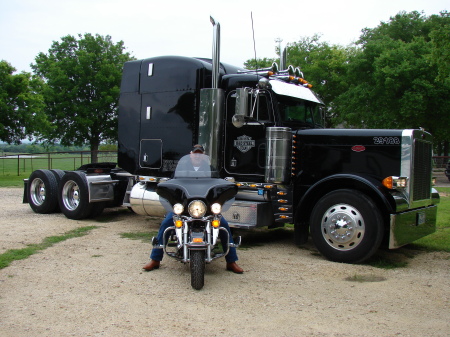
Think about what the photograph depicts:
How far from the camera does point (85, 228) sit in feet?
33.7

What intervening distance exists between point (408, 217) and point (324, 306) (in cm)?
277

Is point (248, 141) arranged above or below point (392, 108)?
below

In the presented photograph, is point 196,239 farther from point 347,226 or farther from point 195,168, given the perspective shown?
point 347,226

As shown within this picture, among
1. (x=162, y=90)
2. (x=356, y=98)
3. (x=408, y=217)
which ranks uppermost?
(x=356, y=98)

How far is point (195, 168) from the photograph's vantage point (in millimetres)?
6938

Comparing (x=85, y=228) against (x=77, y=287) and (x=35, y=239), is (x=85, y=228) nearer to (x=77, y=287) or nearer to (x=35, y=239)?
(x=35, y=239)

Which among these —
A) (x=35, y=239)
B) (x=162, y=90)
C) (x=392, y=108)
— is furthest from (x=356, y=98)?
(x=35, y=239)

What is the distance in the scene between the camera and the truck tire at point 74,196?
1115cm

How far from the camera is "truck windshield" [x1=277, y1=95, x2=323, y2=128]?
8.81 metres

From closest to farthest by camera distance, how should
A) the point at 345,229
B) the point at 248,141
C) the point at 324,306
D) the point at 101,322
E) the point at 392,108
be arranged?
the point at 101,322 < the point at 324,306 < the point at 345,229 < the point at 248,141 < the point at 392,108

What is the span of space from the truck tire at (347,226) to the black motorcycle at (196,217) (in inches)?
65.5

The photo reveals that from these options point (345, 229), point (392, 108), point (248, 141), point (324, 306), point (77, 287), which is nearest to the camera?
point (324, 306)

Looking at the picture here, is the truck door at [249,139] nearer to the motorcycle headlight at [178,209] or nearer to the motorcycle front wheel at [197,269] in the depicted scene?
the motorcycle headlight at [178,209]

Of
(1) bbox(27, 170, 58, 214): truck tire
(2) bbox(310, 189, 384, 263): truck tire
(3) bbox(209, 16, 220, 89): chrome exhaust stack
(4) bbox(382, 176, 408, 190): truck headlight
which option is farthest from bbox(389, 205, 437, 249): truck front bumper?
(1) bbox(27, 170, 58, 214): truck tire
